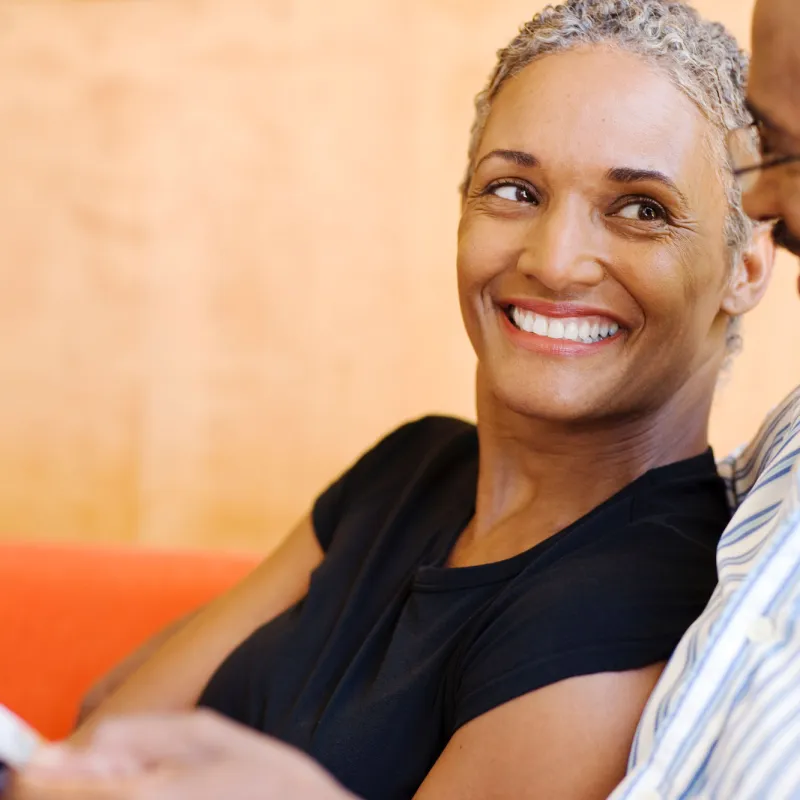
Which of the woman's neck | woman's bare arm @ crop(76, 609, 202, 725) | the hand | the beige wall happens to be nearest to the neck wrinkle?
the woman's neck

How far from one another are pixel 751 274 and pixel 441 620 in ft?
1.60

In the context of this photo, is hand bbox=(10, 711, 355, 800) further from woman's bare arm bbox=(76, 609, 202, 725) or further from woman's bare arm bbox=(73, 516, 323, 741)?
woman's bare arm bbox=(76, 609, 202, 725)

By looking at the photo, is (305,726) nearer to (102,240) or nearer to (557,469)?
(557,469)

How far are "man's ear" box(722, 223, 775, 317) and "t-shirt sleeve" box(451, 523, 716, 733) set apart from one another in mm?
290

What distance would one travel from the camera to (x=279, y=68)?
10.3 feet

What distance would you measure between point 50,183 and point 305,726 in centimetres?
244

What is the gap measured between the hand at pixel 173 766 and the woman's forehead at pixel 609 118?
68cm

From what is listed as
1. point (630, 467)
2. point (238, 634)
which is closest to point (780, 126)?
point (630, 467)

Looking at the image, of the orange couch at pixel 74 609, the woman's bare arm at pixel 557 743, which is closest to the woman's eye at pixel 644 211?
the woman's bare arm at pixel 557 743

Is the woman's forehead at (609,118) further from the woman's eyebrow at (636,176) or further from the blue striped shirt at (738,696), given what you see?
the blue striped shirt at (738,696)

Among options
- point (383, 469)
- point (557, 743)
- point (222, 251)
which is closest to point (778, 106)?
point (557, 743)

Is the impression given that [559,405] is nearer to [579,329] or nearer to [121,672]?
[579,329]

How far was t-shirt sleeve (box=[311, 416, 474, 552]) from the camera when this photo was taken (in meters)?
1.49

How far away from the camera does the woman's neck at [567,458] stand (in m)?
1.26
